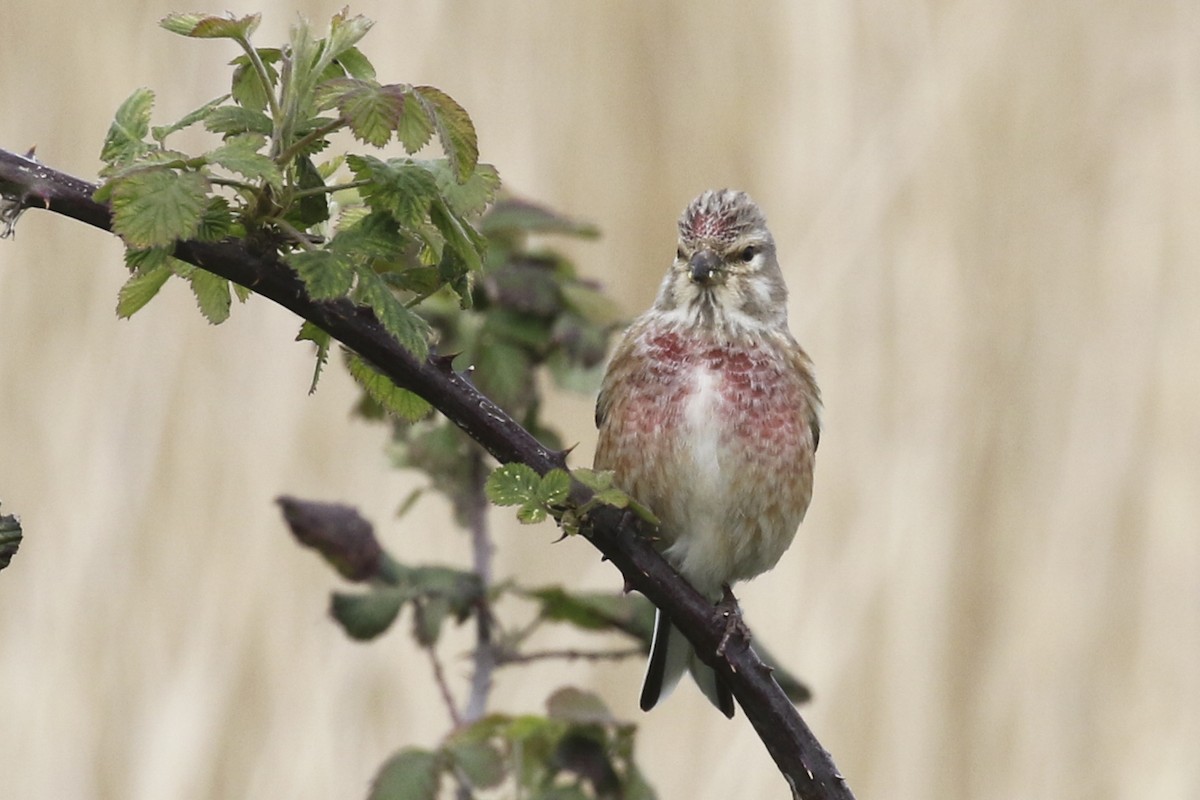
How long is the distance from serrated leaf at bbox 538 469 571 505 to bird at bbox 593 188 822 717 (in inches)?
51.2

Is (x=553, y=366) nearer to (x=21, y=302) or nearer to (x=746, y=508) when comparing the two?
(x=746, y=508)

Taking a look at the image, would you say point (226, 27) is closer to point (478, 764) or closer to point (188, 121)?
point (188, 121)

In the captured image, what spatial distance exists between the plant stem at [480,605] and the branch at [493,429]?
38.4 inches

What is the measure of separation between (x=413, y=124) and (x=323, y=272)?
0.14 m

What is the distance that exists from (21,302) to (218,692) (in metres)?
1.24

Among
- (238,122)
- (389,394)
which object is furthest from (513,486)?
(238,122)

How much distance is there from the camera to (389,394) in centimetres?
144

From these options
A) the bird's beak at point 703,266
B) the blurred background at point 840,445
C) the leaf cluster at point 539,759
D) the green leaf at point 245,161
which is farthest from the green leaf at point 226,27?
the blurred background at point 840,445

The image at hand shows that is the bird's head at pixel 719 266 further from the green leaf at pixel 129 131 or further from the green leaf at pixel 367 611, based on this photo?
the green leaf at pixel 129 131

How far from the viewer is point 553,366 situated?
2805mm

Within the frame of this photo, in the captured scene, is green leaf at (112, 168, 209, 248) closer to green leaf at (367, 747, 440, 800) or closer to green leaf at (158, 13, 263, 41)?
green leaf at (158, 13, 263, 41)

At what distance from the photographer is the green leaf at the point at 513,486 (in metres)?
1.39

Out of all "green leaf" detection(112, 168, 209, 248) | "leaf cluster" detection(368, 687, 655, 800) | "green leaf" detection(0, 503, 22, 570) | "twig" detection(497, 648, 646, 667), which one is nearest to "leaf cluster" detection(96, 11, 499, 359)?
"green leaf" detection(112, 168, 209, 248)

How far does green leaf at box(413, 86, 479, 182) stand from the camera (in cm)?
130
